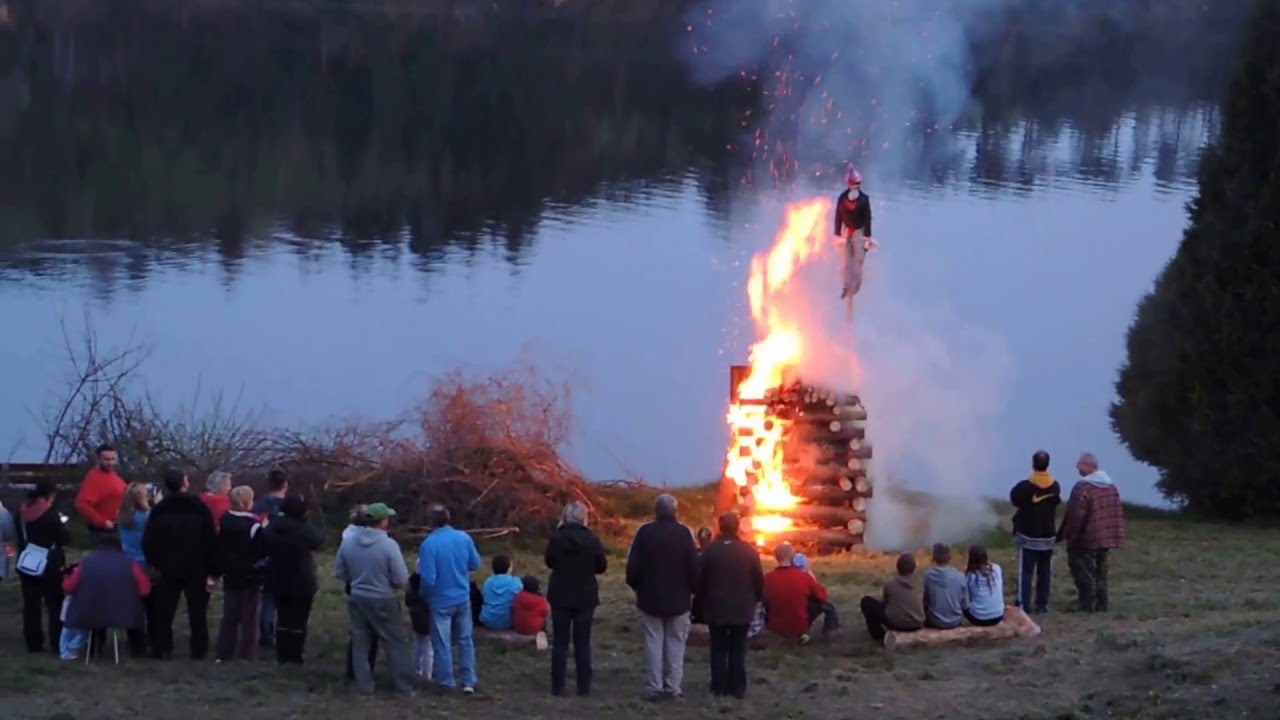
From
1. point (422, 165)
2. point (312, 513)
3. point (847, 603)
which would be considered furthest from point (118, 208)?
point (847, 603)

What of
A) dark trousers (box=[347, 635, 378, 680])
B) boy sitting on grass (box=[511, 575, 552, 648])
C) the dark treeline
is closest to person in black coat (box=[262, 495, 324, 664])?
dark trousers (box=[347, 635, 378, 680])

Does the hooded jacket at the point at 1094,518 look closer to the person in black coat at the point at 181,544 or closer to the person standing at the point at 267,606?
the person standing at the point at 267,606

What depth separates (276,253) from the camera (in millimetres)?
43156

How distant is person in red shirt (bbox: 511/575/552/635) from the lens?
43.6 ft

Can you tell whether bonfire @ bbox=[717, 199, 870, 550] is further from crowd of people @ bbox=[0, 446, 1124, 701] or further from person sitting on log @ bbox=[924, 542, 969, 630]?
person sitting on log @ bbox=[924, 542, 969, 630]

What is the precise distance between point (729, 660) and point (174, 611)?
152 inches

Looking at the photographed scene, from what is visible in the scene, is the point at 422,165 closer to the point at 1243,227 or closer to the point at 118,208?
the point at 118,208

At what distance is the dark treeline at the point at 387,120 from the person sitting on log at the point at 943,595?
2173 centimetres

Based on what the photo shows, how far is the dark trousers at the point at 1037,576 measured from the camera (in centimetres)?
1474

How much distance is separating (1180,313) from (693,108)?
35.6 metres

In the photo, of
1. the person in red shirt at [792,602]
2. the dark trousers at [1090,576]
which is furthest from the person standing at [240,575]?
the dark trousers at [1090,576]

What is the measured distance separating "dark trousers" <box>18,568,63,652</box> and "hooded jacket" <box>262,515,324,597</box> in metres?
1.69

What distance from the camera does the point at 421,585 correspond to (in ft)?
38.1

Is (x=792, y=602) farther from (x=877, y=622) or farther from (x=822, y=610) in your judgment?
(x=877, y=622)
